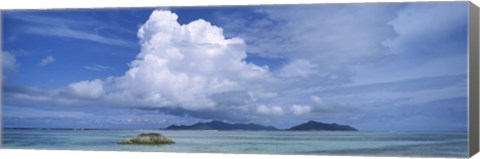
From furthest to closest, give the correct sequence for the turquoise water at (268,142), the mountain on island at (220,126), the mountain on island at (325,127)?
1. the mountain on island at (220,126)
2. the mountain on island at (325,127)
3. the turquoise water at (268,142)

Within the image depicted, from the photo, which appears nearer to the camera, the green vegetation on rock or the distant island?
the distant island

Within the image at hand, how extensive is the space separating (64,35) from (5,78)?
1.21 m

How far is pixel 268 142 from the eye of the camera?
1420 cm

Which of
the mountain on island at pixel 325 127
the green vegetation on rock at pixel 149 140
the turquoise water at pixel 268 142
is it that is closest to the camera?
the turquoise water at pixel 268 142

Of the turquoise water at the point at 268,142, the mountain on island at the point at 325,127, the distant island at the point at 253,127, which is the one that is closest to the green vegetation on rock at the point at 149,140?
the turquoise water at the point at 268,142

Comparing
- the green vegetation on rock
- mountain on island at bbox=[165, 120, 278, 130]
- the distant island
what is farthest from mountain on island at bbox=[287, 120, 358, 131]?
the green vegetation on rock

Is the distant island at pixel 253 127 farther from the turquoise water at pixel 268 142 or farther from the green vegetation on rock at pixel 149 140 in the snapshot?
the green vegetation on rock at pixel 149 140

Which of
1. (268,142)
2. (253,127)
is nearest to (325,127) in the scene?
(268,142)

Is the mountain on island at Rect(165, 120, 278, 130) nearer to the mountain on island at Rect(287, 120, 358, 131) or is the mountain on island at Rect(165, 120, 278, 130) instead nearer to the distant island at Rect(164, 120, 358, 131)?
the distant island at Rect(164, 120, 358, 131)

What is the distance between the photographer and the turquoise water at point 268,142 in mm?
13414

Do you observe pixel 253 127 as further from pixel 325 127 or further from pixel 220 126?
pixel 325 127

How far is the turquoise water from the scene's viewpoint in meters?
13.4

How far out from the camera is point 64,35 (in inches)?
592

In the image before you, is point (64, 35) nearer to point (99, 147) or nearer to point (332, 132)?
point (99, 147)
